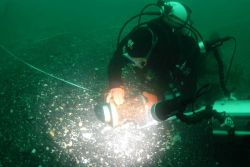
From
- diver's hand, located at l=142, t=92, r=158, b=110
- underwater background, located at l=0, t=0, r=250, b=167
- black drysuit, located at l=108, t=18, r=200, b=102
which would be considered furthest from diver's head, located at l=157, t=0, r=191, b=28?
underwater background, located at l=0, t=0, r=250, b=167

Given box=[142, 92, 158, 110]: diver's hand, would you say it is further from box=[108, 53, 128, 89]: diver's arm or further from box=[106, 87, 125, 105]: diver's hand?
box=[108, 53, 128, 89]: diver's arm

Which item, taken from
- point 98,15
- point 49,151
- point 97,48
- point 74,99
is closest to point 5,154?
point 49,151

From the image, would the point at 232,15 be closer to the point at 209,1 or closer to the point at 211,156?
the point at 209,1

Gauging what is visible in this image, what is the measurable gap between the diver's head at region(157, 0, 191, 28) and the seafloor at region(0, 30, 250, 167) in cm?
143

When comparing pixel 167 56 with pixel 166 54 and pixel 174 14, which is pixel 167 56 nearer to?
pixel 166 54

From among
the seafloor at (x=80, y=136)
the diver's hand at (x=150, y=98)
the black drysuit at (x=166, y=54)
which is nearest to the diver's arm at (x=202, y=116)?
the black drysuit at (x=166, y=54)

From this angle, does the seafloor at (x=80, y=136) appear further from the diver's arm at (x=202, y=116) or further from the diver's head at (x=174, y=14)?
the diver's head at (x=174, y=14)

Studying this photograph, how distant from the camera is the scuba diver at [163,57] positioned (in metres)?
2.79

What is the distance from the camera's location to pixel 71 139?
4.18 meters

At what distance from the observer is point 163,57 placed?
290cm

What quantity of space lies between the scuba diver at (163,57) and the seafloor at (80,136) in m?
0.83

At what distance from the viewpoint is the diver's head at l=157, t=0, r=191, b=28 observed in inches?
121

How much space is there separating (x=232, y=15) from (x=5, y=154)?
16740 millimetres

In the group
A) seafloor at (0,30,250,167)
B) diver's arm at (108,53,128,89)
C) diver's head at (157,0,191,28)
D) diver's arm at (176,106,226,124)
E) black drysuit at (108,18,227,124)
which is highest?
diver's head at (157,0,191,28)
